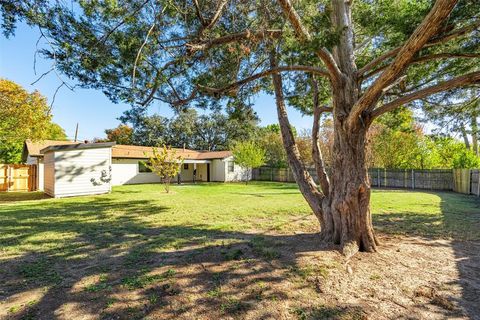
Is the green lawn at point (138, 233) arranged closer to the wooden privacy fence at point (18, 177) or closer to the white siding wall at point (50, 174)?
the white siding wall at point (50, 174)

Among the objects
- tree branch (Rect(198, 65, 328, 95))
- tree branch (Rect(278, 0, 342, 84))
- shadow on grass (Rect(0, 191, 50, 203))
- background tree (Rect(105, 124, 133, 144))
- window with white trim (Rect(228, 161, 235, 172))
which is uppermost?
background tree (Rect(105, 124, 133, 144))

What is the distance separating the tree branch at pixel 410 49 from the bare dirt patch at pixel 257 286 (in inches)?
87.6

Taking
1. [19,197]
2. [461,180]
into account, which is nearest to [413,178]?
[461,180]

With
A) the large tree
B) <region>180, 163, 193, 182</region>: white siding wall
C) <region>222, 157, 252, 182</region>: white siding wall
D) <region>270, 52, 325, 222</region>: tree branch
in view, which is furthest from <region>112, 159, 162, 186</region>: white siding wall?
<region>270, 52, 325, 222</region>: tree branch

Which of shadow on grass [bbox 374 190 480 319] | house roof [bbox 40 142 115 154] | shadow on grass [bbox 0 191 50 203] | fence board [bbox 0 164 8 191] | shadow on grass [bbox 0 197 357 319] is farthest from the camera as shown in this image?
fence board [bbox 0 164 8 191]

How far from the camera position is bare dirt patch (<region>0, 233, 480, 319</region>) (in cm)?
254

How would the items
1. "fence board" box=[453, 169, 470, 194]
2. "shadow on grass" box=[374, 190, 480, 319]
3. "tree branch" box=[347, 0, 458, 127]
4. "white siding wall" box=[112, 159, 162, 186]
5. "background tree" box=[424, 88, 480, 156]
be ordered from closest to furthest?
"tree branch" box=[347, 0, 458, 127]
"shadow on grass" box=[374, 190, 480, 319]
"background tree" box=[424, 88, 480, 156]
"fence board" box=[453, 169, 470, 194]
"white siding wall" box=[112, 159, 162, 186]

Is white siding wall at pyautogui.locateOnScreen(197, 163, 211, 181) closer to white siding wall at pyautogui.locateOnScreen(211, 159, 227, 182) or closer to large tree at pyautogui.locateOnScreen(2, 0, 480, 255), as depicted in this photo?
white siding wall at pyautogui.locateOnScreen(211, 159, 227, 182)

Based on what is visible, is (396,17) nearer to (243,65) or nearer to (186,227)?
(243,65)

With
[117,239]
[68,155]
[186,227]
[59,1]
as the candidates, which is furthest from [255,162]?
[59,1]

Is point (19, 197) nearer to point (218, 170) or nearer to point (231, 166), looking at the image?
point (218, 170)

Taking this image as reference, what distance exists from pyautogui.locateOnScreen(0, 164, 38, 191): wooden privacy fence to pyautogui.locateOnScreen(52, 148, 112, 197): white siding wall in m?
3.89

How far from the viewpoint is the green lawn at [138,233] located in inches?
135

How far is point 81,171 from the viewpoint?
12383 mm
